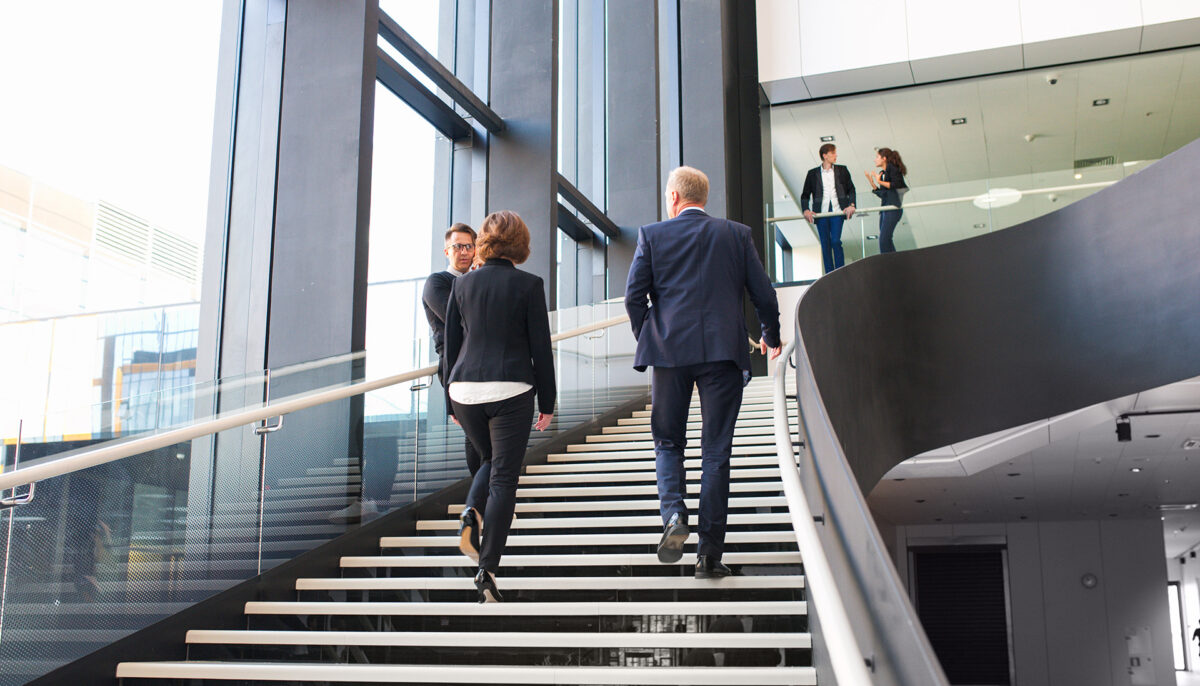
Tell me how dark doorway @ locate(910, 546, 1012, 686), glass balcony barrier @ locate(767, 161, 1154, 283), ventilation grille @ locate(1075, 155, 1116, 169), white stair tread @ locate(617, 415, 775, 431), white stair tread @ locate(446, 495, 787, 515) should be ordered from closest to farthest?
white stair tread @ locate(446, 495, 787, 515), white stair tread @ locate(617, 415, 775, 431), glass balcony barrier @ locate(767, 161, 1154, 283), ventilation grille @ locate(1075, 155, 1116, 169), dark doorway @ locate(910, 546, 1012, 686)

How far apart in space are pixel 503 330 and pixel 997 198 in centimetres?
1085

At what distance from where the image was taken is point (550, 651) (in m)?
3.81

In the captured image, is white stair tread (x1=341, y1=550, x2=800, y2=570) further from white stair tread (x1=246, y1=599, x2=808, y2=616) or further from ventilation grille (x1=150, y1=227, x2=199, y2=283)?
ventilation grille (x1=150, y1=227, x2=199, y2=283)

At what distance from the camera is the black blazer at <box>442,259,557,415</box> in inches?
156

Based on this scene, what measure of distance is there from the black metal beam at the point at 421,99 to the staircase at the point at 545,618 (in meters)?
4.77

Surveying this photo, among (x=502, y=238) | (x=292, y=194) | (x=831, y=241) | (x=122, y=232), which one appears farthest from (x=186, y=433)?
(x=831, y=241)

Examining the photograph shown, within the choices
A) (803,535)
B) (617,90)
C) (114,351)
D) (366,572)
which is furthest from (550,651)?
(617,90)

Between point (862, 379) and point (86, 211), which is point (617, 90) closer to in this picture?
point (862, 379)

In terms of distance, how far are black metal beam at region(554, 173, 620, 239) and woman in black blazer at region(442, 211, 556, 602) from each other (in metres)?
7.57

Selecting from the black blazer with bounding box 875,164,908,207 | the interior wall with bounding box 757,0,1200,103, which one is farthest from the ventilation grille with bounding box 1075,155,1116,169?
the black blazer with bounding box 875,164,908,207

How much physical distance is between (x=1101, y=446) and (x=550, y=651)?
1020 cm

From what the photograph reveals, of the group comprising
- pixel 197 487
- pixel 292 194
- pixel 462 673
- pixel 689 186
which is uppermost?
pixel 292 194

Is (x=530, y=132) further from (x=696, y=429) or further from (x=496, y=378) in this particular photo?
(x=496, y=378)

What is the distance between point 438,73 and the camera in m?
9.45
